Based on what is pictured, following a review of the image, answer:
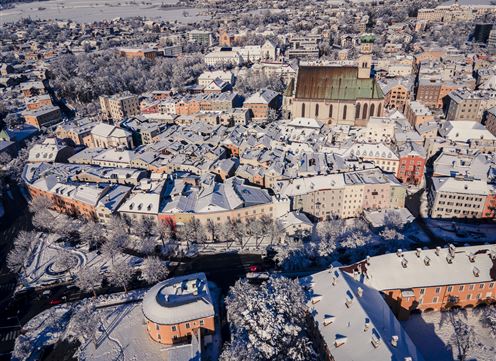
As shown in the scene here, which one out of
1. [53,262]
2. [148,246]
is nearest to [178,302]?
[148,246]

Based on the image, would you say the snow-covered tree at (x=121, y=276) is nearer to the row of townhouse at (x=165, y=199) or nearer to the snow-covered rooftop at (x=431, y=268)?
the row of townhouse at (x=165, y=199)

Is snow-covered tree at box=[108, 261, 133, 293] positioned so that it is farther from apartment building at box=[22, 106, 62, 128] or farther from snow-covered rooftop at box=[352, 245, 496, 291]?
apartment building at box=[22, 106, 62, 128]

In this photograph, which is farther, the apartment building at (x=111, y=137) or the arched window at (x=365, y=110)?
the arched window at (x=365, y=110)

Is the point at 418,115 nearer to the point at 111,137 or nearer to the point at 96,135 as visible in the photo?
the point at 111,137

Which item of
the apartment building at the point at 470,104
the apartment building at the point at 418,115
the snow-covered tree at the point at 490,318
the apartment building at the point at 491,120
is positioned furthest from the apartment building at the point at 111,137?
the apartment building at the point at 491,120

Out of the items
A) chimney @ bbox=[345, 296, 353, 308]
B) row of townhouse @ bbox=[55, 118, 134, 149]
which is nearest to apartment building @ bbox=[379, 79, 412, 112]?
row of townhouse @ bbox=[55, 118, 134, 149]
